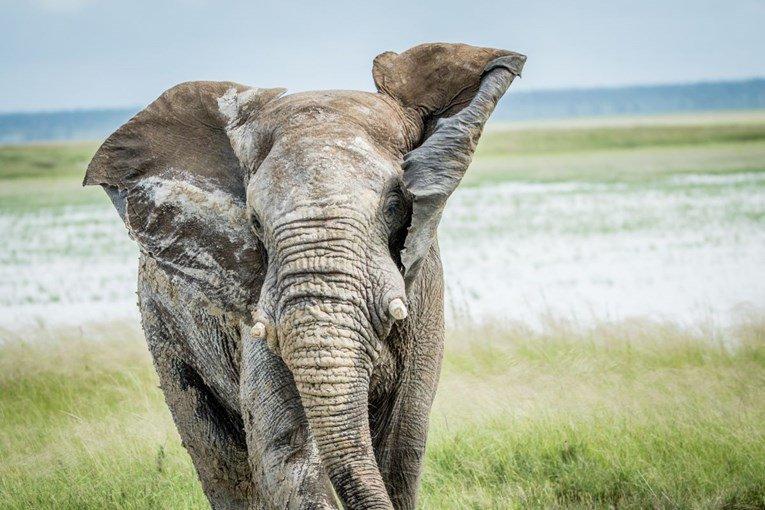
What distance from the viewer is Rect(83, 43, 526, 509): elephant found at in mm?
4344

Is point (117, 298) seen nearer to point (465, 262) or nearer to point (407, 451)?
point (465, 262)

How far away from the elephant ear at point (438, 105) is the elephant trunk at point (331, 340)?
378 millimetres

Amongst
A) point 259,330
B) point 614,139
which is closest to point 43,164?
point 614,139

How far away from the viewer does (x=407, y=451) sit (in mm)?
5641

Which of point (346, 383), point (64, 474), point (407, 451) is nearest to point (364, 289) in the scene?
point (346, 383)

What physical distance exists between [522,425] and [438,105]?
3.58 meters

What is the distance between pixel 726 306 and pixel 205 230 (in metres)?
12.5

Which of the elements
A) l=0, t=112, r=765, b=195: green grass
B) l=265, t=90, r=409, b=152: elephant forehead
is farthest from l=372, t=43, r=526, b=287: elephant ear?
l=0, t=112, r=765, b=195: green grass

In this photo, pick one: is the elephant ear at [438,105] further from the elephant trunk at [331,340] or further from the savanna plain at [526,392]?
the savanna plain at [526,392]

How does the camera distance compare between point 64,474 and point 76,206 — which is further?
point 76,206

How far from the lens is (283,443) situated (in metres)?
4.95

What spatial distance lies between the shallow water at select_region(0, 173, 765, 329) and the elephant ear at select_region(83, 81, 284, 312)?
6694mm

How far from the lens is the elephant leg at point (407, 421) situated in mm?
5477

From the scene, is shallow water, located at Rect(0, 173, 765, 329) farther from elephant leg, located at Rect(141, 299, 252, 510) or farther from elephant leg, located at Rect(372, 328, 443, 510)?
elephant leg, located at Rect(372, 328, 443, 510)
